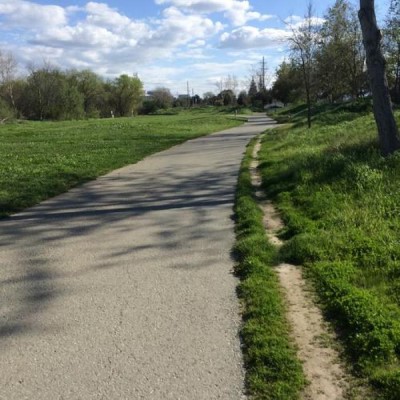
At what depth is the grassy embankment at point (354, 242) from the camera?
3.53 meters

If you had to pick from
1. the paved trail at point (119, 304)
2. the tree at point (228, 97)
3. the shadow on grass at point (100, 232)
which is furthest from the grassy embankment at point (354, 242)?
the tree at point (228, 97)

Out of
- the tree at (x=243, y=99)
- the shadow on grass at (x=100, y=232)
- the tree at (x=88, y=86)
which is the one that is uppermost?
the tree at (x=88, y=86)

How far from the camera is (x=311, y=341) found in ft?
12.2

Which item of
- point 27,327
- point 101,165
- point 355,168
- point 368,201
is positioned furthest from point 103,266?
point 101,165

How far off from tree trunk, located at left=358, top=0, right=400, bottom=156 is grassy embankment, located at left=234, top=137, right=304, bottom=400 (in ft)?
17.2

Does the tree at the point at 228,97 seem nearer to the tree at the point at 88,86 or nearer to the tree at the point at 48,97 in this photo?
the tree at the point at 88,86

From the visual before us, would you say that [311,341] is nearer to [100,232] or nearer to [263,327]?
[263,327]

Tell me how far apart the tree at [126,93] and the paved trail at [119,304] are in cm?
9598

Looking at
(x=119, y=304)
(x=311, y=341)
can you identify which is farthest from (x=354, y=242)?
(x=119, y=304)

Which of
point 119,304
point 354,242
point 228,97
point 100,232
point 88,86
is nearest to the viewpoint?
point 119,304

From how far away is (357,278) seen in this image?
4.80 metres

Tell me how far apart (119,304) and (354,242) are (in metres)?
2.93

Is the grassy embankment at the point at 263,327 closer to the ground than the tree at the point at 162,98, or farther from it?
closer to the ground

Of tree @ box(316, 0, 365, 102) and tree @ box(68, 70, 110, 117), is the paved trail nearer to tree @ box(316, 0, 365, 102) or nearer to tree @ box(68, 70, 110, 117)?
tree @ box(316, 0, 365, 102)
